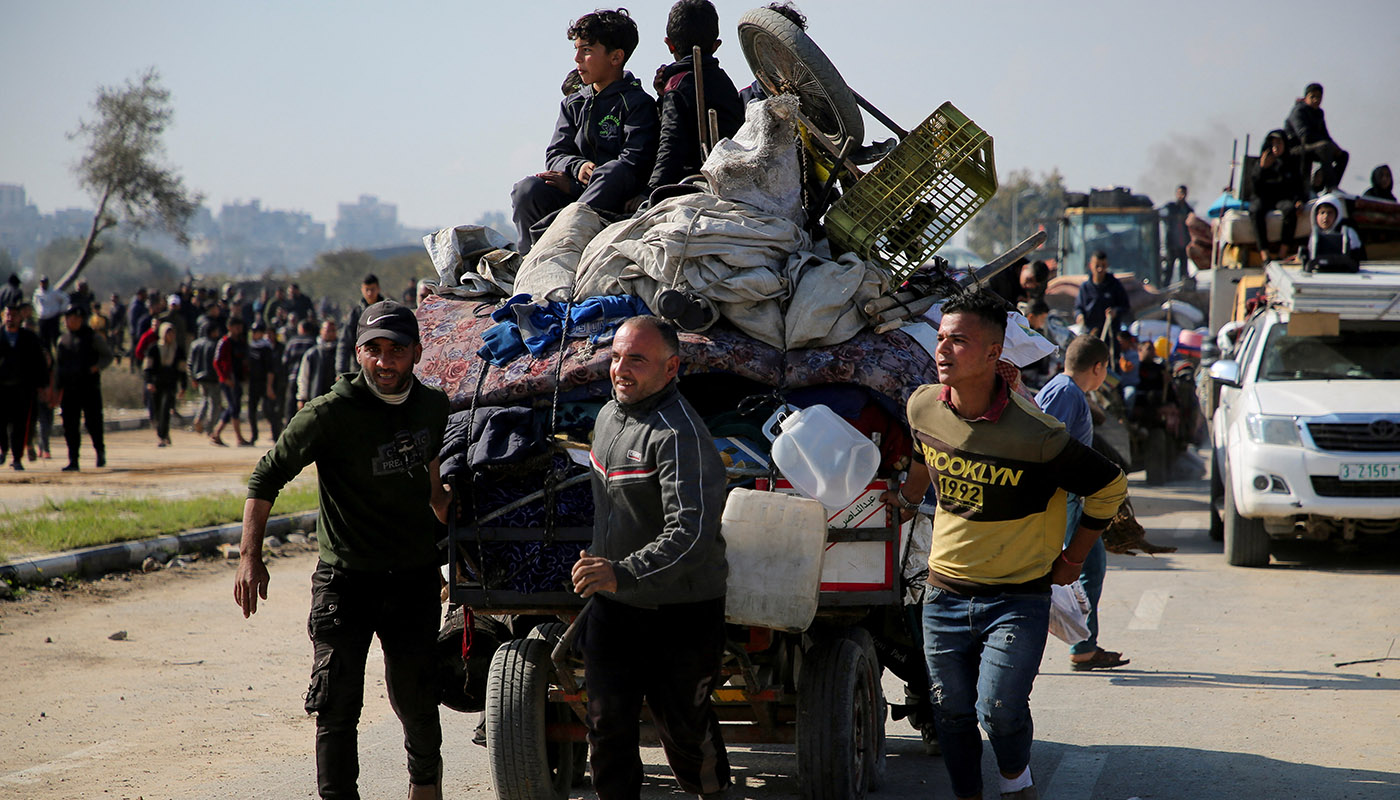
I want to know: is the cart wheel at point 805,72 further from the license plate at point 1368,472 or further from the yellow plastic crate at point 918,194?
the license plate at point 1368,472

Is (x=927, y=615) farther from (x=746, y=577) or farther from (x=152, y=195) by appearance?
(x=152, y=195)

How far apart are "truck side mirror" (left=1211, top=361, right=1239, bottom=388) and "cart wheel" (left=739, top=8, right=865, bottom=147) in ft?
20.0

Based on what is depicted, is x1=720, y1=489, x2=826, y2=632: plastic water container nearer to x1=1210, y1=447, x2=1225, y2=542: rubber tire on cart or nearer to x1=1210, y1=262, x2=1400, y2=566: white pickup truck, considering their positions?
x1=1210, y1=262, x2=1400, y2=566: white pickup truck

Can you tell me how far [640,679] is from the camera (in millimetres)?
A: 4164

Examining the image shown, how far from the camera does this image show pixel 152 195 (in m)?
49.7

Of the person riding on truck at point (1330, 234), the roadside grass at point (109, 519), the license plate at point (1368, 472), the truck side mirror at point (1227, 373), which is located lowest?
the roadside grass at point (109, 519)

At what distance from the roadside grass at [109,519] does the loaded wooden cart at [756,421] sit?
5994mm

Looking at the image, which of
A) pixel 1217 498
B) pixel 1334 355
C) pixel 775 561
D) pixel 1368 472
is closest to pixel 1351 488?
pixel 1368 472

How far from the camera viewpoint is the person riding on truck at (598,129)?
20.0 feet

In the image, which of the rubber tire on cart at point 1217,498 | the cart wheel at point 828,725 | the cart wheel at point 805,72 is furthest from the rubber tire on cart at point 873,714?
the rubber tire on cart at point 1217,498

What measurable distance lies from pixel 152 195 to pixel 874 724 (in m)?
50.5

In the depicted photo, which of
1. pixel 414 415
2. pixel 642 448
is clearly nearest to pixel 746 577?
A: pixel 642 448

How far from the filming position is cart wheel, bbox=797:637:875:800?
15.0ft

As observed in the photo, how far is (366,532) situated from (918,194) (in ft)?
8.86
